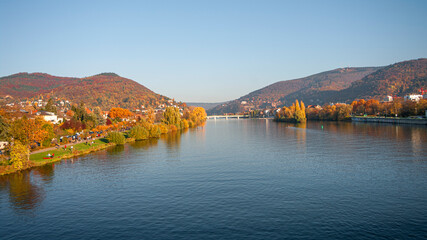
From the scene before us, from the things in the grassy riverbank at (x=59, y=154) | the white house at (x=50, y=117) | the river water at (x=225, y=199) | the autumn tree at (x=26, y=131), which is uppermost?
the white house at (x=50, y=117)

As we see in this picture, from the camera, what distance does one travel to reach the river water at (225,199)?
2047 centimetres

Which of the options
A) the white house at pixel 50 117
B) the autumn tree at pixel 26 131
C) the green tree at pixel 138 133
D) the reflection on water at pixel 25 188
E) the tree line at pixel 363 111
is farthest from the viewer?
the tree line at pixel 363 111

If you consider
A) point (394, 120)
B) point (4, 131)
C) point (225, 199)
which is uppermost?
point (4, 131)

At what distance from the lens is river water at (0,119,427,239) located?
2047 centimetres

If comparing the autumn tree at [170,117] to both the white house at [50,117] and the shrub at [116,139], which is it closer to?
→ the white house at [50,117]

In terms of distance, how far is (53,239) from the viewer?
20.0 m

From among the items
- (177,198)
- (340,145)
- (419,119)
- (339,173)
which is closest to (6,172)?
(177,198)

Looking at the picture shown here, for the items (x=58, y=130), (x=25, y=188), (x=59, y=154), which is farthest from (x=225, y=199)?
(x=58, y=130)

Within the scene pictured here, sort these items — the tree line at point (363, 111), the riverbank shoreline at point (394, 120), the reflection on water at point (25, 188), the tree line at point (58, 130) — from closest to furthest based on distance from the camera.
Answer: the reflection on water at point (25, 188), the tree line at point (58, 130), the riverbank shoreline at point (394, 120), the tree line at point (363, 111)

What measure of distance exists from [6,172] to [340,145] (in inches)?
2145

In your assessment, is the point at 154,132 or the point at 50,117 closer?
the point at 154,132

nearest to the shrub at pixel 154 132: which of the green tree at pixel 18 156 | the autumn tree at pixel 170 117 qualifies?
the autumn tree at pixel 170 117

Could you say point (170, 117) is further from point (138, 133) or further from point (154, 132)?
point (138, 133)

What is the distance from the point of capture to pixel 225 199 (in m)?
26.6
